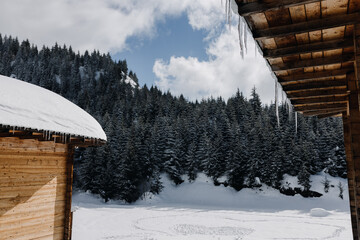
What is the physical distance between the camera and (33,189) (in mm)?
6934

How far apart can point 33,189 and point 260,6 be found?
7260 millimetres

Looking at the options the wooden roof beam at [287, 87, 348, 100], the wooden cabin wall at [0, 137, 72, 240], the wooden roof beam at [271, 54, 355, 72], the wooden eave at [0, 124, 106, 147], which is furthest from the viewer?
the wooden cabin wall at [0, 137, 72, 240]

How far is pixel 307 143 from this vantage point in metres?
36.3

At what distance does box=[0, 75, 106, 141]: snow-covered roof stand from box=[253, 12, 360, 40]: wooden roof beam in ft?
18.2

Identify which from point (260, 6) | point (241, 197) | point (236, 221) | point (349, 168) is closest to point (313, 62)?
point (260, 6)

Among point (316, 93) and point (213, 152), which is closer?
point (316, 93)

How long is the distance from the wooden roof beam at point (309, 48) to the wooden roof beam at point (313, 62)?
39 centimetres

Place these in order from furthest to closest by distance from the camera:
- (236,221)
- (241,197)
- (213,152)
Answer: (213,152), (241,197), (236,221)

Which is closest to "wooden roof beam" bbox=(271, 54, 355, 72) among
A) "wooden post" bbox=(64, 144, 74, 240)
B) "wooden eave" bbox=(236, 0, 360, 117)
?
"wooden eave" bbox=(236, 0, 360, 117)

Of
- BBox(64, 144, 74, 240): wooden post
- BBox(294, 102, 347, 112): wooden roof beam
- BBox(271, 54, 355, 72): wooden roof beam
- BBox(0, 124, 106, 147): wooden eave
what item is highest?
BBox(271, 54, 355, 72): wooden roof beam

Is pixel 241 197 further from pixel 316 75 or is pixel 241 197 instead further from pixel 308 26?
pixel 308 26

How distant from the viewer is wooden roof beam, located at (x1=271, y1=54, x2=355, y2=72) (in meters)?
3.11

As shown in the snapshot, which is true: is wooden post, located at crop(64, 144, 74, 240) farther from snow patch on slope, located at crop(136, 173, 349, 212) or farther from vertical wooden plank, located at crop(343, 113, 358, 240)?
snow patch on slope, located at crop(136, 173, 349, 212)

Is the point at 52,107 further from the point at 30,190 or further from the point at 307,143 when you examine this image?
the point at 307,143
